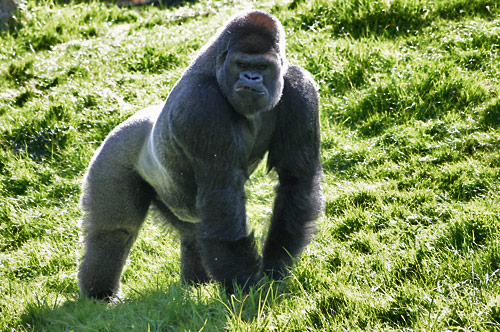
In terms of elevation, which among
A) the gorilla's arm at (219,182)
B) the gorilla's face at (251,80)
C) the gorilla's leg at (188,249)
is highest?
the gorilla's face at (251,80)

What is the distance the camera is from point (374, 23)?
254 inches

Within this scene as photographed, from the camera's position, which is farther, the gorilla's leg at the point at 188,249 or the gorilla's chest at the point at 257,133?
the gorilla's leg at the point at 188,249

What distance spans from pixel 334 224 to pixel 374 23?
9.86 feet

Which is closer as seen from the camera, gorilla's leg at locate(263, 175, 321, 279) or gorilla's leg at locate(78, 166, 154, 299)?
gorilla's leg at locate(263, 175, 321, 279)

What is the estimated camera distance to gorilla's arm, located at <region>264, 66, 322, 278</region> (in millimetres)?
3570

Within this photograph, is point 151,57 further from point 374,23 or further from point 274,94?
point 274,94

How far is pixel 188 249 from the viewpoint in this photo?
4277mm

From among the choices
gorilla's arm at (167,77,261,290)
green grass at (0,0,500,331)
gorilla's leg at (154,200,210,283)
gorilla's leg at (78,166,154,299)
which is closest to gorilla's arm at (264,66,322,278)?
green grass at (0,0,500,331)

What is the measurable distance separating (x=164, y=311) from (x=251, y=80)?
126cm

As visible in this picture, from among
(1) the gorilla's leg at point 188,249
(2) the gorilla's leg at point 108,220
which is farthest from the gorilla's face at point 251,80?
(1) the gorilla's leg at point 188,249

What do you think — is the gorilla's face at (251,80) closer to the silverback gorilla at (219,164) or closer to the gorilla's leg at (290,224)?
the silverback gorilla at (219,164)

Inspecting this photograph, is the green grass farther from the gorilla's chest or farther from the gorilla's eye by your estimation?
the gorilla's eye

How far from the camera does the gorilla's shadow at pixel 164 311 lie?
303cm

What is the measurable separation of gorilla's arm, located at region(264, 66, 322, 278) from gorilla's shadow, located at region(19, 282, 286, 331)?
291 mm
